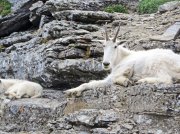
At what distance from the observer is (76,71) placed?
15.1m

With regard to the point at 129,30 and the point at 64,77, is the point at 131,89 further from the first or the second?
the point at 129,30

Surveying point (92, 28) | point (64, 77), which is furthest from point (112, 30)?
point (64, 77)

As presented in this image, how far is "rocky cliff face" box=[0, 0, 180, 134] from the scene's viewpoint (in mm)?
10414

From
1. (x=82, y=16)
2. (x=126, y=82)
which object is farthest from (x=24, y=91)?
(x=82, y=16)

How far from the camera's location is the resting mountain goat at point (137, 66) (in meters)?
11.3

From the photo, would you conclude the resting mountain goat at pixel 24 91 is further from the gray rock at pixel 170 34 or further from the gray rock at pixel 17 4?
the gray rock at pixel 17 4

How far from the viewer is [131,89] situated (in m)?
11.2

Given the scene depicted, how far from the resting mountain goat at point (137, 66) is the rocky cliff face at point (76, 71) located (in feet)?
0.94

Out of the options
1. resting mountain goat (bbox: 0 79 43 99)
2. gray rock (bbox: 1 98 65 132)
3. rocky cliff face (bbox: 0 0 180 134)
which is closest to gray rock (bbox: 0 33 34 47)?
rocky cliff face (bbox: 0 0 180 134)

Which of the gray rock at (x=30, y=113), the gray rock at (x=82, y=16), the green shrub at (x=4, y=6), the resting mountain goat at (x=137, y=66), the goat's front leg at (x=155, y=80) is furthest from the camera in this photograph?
the green shrub at (x=4, y=6)

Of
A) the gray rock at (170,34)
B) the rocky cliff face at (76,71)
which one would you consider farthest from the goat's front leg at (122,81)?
the gray rock at (170,34)

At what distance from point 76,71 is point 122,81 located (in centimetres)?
356

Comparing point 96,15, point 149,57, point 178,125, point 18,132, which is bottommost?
point 18,132

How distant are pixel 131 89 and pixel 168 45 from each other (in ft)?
12.8
